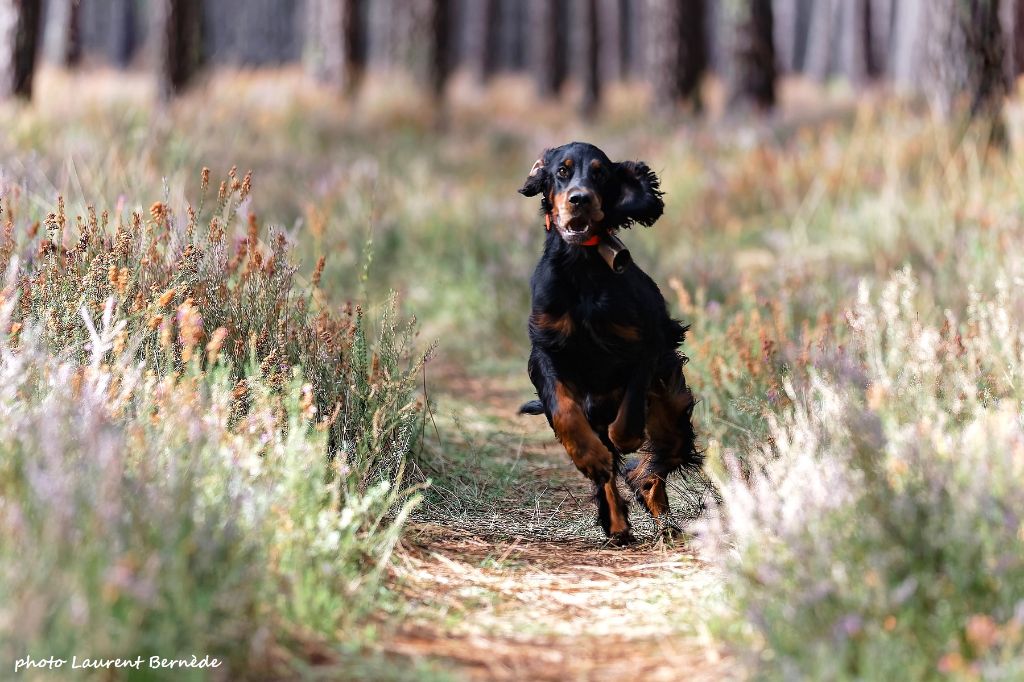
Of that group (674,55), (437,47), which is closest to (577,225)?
(674,55)

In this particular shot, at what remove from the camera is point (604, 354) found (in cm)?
383

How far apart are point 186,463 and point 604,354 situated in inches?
58.4

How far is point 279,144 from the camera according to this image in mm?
11047

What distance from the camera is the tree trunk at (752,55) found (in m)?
12.7

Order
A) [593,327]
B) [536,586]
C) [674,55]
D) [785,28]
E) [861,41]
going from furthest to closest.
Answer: [785,28], [861,41], [674,55], [593,327], [536,586]

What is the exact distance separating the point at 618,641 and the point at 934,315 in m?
3.07

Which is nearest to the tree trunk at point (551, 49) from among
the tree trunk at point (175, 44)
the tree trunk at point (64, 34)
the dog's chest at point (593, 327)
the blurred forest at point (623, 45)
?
the blurred forest at point (623, 45)

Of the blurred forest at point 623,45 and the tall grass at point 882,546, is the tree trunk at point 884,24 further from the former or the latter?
the tall grass at point 882,546

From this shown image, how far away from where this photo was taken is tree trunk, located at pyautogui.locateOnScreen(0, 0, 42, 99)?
9289 millimetres

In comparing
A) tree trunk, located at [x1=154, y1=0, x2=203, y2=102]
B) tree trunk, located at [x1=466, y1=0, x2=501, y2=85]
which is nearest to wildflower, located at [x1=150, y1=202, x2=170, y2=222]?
tree trunk, located at [x1=154, y1=0, x2=203, y2=102]

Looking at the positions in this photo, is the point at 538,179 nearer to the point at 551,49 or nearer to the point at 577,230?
the point at 577,230

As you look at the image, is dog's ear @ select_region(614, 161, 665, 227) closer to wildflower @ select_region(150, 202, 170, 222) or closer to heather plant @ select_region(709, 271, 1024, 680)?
heather plant @ select_region(709, 271, 1024, 680)

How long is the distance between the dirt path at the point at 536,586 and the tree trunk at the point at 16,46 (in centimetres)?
624

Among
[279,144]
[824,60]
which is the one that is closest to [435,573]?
[279,144]
